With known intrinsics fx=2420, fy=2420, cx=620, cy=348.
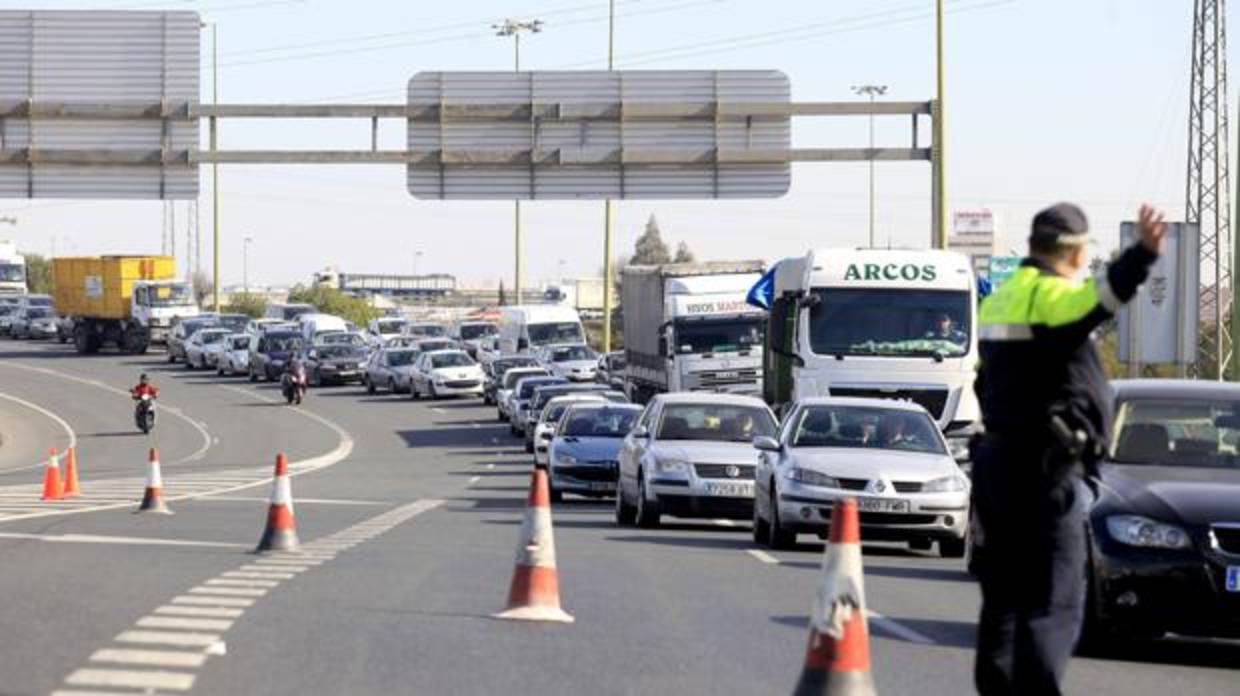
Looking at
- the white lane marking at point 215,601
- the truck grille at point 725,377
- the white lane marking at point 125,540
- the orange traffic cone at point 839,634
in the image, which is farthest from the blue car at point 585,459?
the orange traffic cone at point 839,634

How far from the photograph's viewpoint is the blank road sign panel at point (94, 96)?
40.6 metres

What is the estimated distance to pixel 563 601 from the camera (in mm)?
15414

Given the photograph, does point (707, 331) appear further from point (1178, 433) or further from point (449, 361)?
point (1178, 433)

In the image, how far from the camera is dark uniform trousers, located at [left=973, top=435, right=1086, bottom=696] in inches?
319

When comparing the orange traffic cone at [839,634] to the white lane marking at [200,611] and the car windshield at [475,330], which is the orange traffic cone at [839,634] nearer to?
the white lane marking at [200,611]

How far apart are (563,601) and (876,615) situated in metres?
2.01

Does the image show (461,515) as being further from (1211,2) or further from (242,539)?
(1211,2)

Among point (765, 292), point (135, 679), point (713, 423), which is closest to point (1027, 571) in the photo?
point (135, 679)

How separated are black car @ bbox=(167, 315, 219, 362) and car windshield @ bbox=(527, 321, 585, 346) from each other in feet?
65.0

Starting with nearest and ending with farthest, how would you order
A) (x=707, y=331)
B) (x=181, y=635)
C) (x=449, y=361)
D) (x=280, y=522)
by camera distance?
(x=181, y=635), (x=280, y=522), (x=707, y=331), (x=449, y=361)

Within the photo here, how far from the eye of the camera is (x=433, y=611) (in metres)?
14.3

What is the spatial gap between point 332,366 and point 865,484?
60.8 meters

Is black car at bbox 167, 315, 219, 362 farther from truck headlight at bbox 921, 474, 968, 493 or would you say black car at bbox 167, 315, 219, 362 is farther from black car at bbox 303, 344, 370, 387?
truck headlight at bbox 921, 474, 968, 493

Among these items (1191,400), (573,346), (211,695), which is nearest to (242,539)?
(1191,400)
